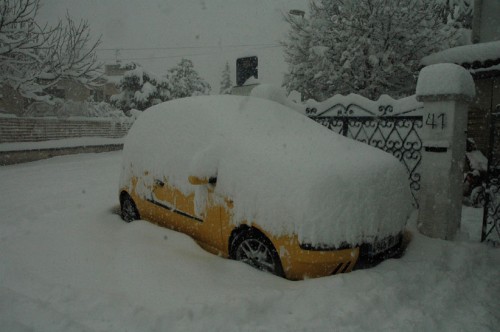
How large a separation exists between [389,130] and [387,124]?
127 mm

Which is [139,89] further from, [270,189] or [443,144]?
[270,189]

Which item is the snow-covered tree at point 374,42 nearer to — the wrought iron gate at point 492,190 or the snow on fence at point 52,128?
the wrought iron gate at point 492,190

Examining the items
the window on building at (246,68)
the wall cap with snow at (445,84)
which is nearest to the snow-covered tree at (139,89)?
the window on building at (246,68)

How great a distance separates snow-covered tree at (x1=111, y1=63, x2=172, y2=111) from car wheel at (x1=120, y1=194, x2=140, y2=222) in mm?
18619

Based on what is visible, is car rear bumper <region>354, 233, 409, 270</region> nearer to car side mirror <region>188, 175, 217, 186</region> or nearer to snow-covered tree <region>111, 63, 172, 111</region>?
car side mirror <region>188, 175, 217, 186</region>

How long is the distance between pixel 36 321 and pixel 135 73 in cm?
2201

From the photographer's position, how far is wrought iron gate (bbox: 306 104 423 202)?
529 cm

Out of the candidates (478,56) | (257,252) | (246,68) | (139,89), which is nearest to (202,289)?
(257,252)

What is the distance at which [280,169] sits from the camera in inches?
125

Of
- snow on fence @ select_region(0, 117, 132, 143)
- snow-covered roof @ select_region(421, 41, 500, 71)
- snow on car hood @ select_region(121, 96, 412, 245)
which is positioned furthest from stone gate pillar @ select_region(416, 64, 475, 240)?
snow on fence @ select_region(0, 117, 132, 143)

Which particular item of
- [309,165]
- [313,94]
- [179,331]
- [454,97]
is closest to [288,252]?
[309,165]

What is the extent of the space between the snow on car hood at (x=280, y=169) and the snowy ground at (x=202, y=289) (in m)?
0.46

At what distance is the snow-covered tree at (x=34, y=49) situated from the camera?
13.9 m

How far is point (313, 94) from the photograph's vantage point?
47.4ft
